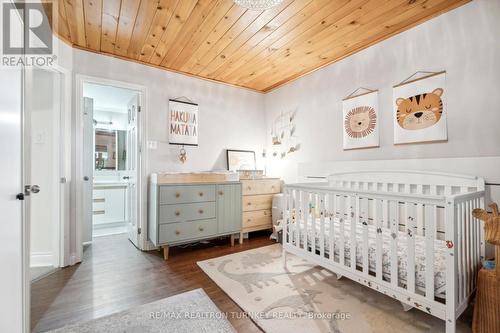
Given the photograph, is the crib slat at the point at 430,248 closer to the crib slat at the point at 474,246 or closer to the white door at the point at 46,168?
the crib slat at the point at 474,246

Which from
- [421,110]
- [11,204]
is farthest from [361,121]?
A: [11,204]

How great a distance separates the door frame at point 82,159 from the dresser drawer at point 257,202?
1.30 meters

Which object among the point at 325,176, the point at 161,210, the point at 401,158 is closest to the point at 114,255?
the point at 161,210

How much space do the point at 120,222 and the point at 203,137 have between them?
7.34 feet

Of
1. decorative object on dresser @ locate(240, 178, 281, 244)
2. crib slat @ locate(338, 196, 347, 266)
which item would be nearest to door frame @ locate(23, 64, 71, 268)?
decorative object on dresser @ locate(240, 178, 281, 244)

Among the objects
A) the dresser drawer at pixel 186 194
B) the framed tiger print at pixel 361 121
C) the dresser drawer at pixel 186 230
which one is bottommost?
the dresser drawer at pixel 186 230

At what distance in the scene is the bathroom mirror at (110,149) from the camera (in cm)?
427

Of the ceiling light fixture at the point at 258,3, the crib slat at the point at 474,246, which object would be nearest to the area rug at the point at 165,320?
the crib slat at the point at 474,246

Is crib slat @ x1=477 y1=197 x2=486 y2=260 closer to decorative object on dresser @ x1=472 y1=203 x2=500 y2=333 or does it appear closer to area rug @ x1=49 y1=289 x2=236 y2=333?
decorative object on dresser @ x1=472 y1=203 x2=500 y2=333

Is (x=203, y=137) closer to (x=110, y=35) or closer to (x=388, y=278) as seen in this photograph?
(x=110, y=35)

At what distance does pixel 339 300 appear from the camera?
5.63 ft

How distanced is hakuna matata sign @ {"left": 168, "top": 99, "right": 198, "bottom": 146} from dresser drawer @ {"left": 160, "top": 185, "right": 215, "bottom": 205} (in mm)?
776

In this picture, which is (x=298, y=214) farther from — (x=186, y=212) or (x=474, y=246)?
(x=186, y=212)

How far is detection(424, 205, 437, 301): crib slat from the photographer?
50.6 inches
